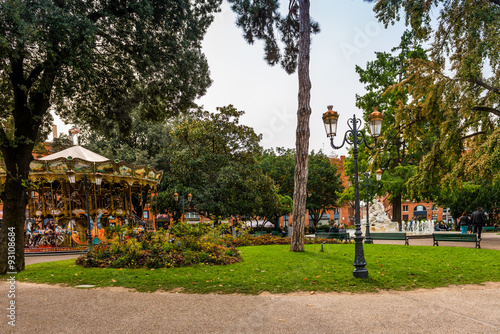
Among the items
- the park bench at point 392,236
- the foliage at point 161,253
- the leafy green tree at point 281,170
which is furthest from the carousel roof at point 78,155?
the leafy green tree at point 281,170

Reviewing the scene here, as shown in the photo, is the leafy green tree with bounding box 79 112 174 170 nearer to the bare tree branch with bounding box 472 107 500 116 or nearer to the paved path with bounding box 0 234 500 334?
the bare tree branch with bounding box 472 107 500 116

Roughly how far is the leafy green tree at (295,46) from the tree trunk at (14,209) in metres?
9.24

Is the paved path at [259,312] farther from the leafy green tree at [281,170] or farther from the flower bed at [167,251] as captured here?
the leafy green tree at [281,170]

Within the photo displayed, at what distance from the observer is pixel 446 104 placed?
18703 millimetres

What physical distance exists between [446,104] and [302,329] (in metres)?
18.4

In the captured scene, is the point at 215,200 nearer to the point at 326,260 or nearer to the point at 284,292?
the point at 326,260

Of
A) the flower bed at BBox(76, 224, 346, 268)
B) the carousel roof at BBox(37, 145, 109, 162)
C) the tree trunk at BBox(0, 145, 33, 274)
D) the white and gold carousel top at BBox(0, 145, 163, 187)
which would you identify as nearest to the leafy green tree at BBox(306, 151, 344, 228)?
the white and gold carousel top at BBox(0, 145, 163, 187)

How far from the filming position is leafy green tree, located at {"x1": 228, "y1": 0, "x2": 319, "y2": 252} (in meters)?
13.3

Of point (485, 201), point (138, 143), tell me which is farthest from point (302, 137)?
point (485, 201)

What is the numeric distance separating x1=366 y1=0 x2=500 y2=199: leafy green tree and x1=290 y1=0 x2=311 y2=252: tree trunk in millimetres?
5822

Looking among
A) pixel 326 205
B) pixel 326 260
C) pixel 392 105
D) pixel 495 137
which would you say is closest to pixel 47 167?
pixel 326 260

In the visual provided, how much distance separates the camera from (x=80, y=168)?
683 inches

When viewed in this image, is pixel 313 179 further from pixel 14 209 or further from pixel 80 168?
pixel 14 209

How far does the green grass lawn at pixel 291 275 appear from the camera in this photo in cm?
724
